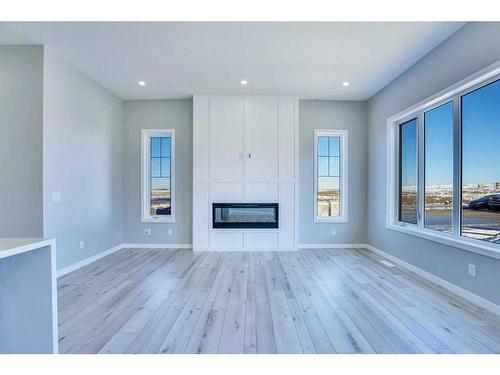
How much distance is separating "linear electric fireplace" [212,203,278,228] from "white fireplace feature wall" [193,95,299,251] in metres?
0.09

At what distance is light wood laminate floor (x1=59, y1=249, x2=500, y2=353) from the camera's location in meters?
1.88

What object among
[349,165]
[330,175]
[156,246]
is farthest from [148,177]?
[349,165]

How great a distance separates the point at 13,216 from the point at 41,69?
1.90 metres

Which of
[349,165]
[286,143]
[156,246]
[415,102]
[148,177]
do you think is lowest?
[156,246]

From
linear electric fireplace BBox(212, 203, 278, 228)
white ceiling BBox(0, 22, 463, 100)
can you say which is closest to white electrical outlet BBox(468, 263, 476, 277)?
white ceiling BBox(0, 22, 463, 100)

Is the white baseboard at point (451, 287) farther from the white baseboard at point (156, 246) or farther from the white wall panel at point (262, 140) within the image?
the white baseboard at point (156, 246)

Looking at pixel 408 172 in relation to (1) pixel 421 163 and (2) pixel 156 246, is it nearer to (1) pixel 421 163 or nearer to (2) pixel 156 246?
(1) pixel 421 163

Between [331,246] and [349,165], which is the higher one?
[349,165]

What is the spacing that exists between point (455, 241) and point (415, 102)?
1.99m

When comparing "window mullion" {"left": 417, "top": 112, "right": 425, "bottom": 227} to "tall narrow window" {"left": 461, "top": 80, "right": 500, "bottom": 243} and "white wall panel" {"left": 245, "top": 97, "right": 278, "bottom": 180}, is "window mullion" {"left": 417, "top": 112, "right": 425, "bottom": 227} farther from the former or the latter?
"white wall panel" {"left": 245, "top": 97, "right": 278, "bottom": 180}

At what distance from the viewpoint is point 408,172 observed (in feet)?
13.1

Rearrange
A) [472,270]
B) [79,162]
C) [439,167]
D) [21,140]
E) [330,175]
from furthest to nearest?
[330,175] < [79,162] < [439,167] < [21,140] < [472,270]

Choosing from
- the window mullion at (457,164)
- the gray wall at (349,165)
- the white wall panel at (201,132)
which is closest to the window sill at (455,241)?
the window mullion at (457,164)
